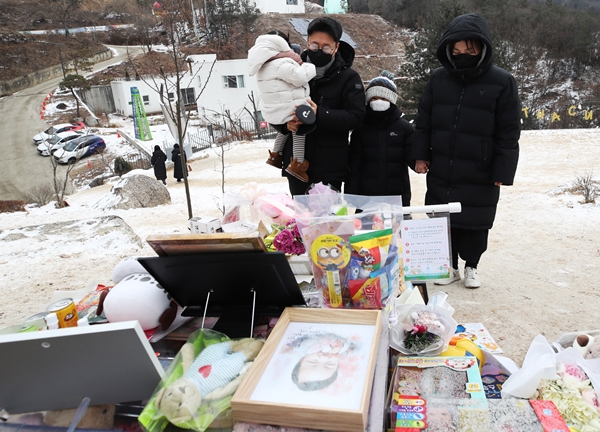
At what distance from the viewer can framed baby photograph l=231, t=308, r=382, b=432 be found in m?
1.20

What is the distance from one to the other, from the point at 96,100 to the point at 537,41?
34.0 metres

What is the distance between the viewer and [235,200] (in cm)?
266

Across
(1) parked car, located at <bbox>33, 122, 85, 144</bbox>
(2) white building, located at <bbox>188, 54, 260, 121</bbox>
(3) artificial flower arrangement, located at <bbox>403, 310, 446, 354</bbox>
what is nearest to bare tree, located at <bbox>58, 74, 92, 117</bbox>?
(1) parked car, located at <bbox>33, 122, 85, 144</bbox>

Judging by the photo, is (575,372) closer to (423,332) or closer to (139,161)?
(423,332)

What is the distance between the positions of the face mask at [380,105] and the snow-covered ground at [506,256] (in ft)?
3.46

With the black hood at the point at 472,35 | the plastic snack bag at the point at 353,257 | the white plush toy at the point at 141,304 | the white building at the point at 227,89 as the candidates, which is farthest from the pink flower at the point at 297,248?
the white building at the point at 227,89

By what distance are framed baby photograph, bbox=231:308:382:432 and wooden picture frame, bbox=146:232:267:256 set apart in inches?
12.8

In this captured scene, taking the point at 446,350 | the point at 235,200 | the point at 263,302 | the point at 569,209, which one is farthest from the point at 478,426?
the point at 569,209

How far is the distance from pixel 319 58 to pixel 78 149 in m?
21.2

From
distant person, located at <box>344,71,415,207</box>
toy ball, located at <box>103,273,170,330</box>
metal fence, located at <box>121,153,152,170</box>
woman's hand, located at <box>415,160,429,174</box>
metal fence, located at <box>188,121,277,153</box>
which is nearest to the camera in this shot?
toy ball, located at <box>103,273,170,330</box>

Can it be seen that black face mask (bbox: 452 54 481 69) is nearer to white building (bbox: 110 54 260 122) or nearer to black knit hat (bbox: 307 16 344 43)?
black knit hat (bbox: 307 16 344 43)

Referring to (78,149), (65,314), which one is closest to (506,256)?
(65,314)

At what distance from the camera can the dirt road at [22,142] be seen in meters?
18.7

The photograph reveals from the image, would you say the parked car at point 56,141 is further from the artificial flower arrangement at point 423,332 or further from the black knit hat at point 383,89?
the artificial flower arrangement at point 423,332
